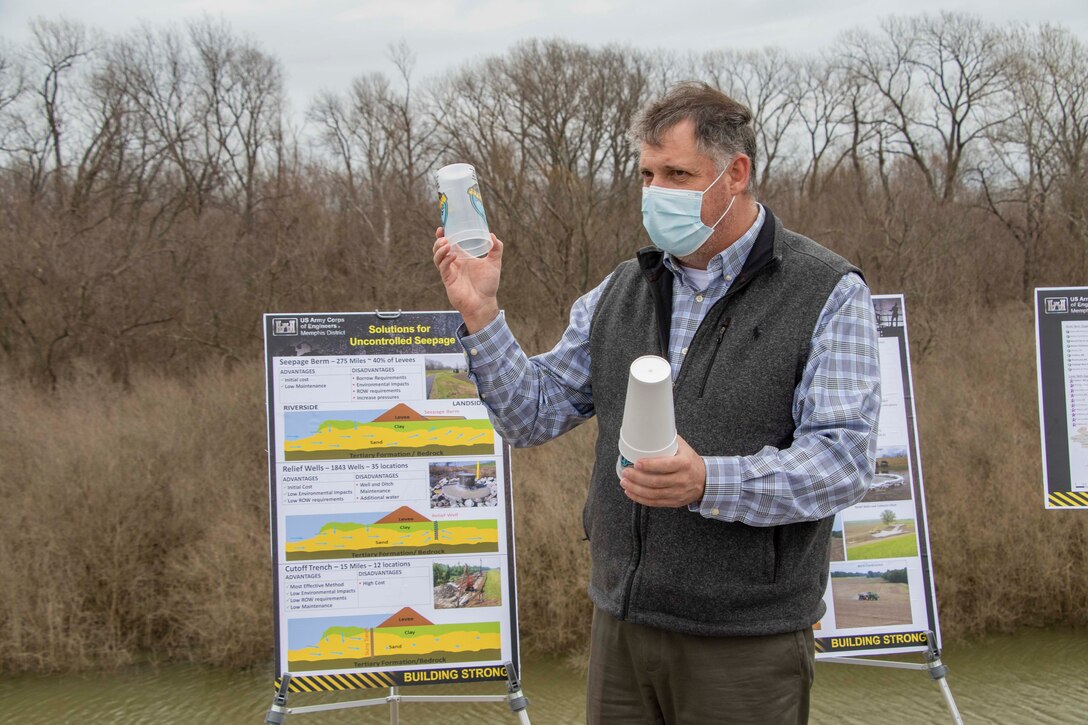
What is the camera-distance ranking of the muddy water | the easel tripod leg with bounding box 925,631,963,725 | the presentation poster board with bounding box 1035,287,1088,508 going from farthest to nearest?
the muddy water → the presentation poster board with bounding box 1035,287,1088,508 → the easel tripod leg with bounding box 925,631,963,725

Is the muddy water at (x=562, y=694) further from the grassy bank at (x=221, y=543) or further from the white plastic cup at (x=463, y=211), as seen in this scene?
the white plastic cup at (x=463, y=211)

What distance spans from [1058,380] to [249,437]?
942 centimetres

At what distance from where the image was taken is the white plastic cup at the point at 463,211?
94.0 inches

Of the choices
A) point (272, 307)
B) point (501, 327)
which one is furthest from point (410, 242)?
point (501, 327)

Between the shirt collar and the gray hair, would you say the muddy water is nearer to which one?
the shirt collar

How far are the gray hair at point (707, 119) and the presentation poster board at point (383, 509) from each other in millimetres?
2263

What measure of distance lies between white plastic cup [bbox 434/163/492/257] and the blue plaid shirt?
240mm

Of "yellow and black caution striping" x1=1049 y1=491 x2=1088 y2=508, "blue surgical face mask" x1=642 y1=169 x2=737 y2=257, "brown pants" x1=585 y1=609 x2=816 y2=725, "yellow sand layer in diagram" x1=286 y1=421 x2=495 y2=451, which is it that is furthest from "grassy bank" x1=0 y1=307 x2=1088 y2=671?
"blue surgical face mask" x1=642 y1=169 x2=737 y2=257

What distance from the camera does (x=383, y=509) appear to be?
171 inches

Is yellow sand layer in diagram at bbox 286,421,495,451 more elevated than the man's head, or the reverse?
the man's head

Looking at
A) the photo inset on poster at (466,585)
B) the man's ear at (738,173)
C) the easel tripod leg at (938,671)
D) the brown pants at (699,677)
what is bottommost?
the easel tripod leg at (938,671)

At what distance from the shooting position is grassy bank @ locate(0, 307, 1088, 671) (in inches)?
316

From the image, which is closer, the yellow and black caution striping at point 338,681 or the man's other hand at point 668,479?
the man's other hand at point 668,479

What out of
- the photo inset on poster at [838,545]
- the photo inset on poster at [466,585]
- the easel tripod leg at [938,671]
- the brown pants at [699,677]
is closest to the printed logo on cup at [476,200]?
the brown pants at [699,677]
